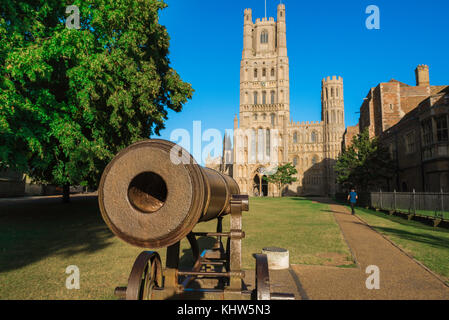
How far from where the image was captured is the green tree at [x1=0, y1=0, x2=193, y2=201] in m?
7.55

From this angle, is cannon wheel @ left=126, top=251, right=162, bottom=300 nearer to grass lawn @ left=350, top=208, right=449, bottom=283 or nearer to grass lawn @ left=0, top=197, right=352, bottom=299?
grass lawn @ left=0, top=197, right=352, bottom=299

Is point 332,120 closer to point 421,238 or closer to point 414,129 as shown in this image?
point 414,129

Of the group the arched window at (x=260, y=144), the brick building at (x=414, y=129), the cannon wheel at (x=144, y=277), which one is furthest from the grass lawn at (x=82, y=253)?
the arched window at (x=260, y=144)

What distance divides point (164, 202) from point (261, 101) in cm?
6053

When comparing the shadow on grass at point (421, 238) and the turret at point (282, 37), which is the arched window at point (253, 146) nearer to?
the turret at point (282, 37)

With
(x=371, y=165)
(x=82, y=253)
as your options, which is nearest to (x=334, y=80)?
(x=371, y=165)

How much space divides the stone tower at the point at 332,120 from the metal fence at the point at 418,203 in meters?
54.2

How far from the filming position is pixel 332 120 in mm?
73062

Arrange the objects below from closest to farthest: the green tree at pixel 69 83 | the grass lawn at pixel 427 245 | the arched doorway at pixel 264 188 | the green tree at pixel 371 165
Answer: the grass lawn at pixel 427 245 < the green tree at pixel 69 83 < the green tree at pixel 371 165 < the arched doorway at pixel 264 188

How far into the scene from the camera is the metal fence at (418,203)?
11.0 meters

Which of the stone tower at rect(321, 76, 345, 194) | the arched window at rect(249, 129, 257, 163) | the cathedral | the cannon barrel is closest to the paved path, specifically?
the cannon barrel

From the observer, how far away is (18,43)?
7.81 metres

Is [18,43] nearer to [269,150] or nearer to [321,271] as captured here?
[321,271]

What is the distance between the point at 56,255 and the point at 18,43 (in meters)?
6.32
